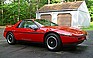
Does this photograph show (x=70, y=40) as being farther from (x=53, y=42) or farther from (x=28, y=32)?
(x=28, y=32)

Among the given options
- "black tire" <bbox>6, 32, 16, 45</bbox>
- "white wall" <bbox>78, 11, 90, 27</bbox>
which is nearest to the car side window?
"black tire" <bbox>6, 32, 16, 45</bbox>

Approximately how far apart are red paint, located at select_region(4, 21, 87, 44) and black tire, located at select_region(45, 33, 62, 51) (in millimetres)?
184

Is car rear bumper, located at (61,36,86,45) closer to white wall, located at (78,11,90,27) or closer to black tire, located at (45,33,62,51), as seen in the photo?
black tire, located at (45,33,62,51)

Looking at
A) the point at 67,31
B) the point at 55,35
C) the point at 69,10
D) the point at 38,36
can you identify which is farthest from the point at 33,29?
the point at 69,10

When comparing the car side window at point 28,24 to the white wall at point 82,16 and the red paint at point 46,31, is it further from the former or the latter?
the white wall at point 82,16

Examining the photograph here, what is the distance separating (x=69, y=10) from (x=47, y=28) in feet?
68.0

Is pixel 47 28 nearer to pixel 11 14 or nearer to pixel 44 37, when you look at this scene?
pixel 44 37

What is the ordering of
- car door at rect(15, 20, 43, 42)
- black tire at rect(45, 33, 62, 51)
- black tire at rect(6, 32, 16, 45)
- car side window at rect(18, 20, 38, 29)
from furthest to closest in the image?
black tire at rect(6, 32, 16, 45), car side window at rect(18, 20, 38, 29), car door at rect(15, 20, 43, 42), black tire at rect(45, 33, 62, 51)

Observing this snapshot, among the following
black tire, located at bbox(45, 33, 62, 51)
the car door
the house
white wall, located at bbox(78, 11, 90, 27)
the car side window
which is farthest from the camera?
white wall, located at bbox(78, 11, 90, 27)

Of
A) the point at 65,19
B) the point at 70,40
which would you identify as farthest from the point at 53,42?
the point at 65,19

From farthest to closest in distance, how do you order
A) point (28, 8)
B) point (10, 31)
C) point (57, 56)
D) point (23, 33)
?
point (28, 8) < point (10, 31) < point (23, 33) < point (57, 56)

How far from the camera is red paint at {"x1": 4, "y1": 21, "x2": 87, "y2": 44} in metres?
6.65

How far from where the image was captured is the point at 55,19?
28.7 meters

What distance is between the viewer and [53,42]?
7.10 metres
